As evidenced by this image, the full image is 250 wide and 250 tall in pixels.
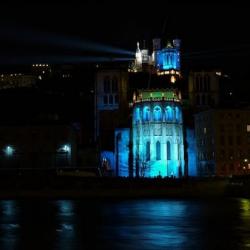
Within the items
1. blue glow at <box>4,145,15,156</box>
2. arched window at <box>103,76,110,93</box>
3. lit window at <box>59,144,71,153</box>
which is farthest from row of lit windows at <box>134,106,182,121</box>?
blue glow at <box>4,145,15,156</box>

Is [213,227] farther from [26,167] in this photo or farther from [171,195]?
[26,167]

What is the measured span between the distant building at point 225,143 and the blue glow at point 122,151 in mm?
16476

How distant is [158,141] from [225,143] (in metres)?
14.2

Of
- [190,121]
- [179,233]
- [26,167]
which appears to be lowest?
[179,233]

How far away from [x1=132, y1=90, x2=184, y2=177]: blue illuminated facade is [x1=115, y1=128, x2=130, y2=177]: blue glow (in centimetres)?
331

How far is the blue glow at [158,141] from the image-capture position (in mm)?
125688

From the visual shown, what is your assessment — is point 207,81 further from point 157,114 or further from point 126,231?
point 126,231

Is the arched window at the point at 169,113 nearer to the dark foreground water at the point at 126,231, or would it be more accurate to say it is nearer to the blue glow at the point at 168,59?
the blue glow at the point at 168,59

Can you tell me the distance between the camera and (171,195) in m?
84.5

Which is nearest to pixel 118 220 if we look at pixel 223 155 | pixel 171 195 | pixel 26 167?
pixel 171 195

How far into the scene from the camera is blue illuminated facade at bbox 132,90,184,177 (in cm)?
12575

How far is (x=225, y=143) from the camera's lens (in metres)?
124

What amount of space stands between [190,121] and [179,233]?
370 feet

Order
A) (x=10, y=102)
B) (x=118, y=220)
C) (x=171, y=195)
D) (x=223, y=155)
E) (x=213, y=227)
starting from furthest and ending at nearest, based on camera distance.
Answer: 1. (x=10, y=102)
2. (x=223, y=155)
3. (x=171, y=195)
4. (x=118, y=220)
5. (x=213, y=227)
